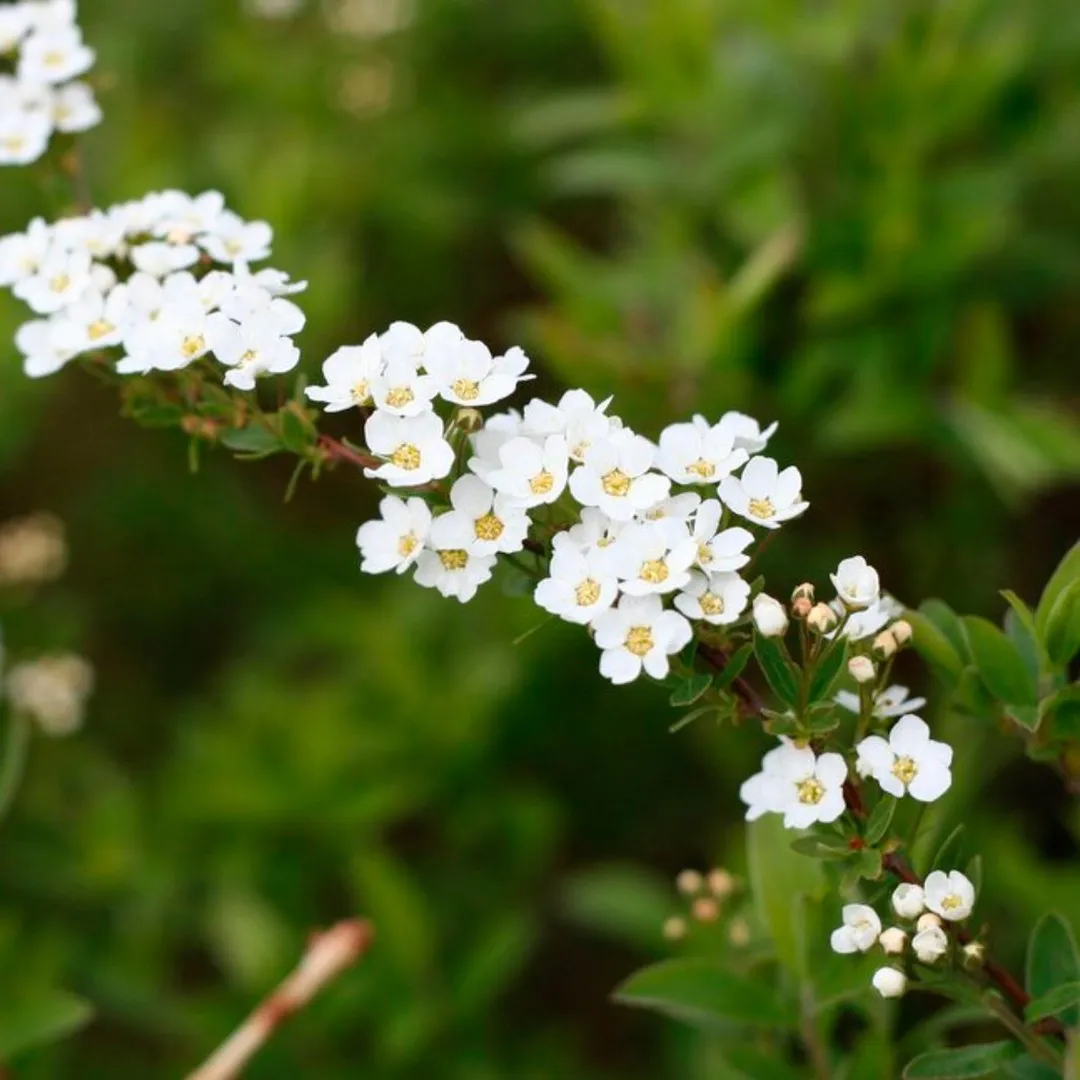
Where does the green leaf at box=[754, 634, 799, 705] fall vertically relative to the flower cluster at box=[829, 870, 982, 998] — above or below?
above

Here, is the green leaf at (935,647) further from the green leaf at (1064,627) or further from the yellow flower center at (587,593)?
the yellow flower center at (587,593)

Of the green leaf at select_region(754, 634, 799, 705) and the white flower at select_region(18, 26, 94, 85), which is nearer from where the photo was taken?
the green leaf at select_region(754, 634, 799, 705)

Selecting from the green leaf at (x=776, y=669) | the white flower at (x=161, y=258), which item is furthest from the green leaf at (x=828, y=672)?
the white flower at (x=161, y=258)

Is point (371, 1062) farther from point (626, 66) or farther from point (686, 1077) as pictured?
point (626, 66)

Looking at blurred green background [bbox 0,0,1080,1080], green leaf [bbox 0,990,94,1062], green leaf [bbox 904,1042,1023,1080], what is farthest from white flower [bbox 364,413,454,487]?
blurred green background [bbox 0,0,1080,1080]

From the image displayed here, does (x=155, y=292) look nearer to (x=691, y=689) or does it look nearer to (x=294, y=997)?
(x=691, y=689)

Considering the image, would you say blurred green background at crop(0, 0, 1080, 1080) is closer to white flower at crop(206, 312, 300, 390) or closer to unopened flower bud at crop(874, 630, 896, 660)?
unopened flower bud at crop(874, 630, 896, 660)

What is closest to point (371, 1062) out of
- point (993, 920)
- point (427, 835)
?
point (427, 835)
